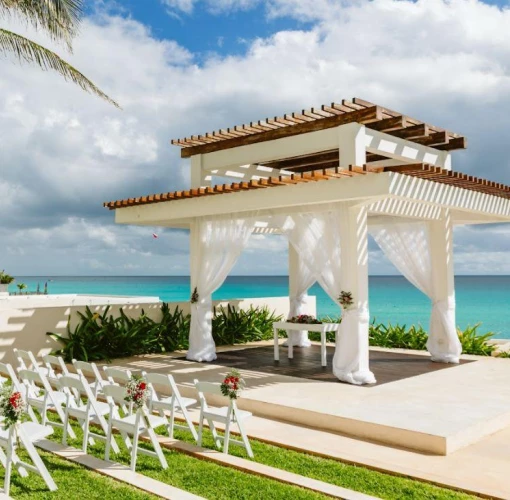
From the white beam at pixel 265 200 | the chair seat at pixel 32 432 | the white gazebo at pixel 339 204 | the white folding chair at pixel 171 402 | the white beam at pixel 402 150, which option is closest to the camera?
the chair seat at pixel 32 432

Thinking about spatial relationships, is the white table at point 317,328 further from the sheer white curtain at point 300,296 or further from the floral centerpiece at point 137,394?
the floral centerpiece at point 137,394

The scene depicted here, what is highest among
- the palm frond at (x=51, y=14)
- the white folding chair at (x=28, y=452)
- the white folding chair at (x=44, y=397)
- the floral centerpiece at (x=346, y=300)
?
the palm frond at (x=51, y=14)

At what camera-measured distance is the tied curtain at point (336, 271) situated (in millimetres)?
8773

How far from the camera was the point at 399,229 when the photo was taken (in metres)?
11.1

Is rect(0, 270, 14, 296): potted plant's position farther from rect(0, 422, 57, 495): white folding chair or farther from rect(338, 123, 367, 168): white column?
rect(0, 422, 57, 495): white folding chair

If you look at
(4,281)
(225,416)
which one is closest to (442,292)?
(225,416)

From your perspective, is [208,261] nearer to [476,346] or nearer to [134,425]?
[476,346]

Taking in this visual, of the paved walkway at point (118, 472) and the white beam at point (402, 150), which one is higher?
the white beam at point (402, 150)

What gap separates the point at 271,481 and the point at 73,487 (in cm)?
164

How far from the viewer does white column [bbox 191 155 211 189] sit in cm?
1177

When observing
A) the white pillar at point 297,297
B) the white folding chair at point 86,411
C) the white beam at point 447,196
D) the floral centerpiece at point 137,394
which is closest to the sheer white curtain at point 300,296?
the white pillar at point 297,297

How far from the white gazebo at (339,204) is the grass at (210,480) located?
152 inches

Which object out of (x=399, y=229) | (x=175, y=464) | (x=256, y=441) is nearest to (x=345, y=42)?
(x=399, y=229)

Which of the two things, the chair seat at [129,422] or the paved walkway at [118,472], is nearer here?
the paved walkway at [118,472]
